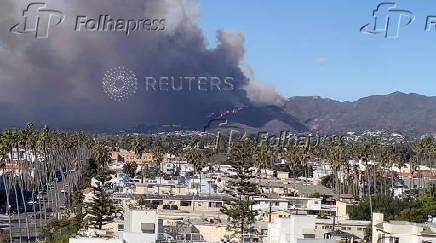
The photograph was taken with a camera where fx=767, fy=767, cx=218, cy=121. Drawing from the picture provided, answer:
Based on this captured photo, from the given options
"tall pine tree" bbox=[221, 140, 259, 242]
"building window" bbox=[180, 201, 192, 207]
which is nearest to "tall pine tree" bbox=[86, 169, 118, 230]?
"tall pine tree" bbox=[221, 140, 259, 242]

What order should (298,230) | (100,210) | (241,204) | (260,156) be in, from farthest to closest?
(260,156)
(241,204)
(100,210)
(298,230)

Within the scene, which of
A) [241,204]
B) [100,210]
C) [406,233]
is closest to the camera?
[406,233]

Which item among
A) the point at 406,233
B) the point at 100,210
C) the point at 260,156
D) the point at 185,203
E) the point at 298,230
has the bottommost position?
the point at 100,210

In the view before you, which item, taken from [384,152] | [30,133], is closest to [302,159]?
[384,152]

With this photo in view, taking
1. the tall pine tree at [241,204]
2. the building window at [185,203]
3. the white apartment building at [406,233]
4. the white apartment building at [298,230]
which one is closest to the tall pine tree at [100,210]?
the tall pine tree at [241,204]

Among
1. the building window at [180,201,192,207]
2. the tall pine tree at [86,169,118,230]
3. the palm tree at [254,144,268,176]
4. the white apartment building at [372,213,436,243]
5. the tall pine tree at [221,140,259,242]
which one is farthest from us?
the palm tree at [254,144,268,176]

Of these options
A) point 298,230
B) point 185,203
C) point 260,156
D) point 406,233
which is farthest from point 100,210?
point 260,156

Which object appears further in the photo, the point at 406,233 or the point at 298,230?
the point at 406,233

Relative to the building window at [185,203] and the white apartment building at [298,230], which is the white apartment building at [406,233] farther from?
the building window at [185,203]

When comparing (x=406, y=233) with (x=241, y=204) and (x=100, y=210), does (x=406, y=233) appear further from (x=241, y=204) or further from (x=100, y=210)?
(x=100, y=210)

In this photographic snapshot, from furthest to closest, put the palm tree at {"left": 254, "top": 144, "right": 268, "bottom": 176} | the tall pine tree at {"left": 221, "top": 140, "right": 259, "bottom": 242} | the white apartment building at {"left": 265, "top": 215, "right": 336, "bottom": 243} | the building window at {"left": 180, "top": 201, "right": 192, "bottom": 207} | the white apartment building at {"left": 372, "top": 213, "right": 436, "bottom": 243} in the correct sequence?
the palm tree at {"left": 254, "top": 144, "right": 268, "bottom": 176}
the building window at {"left": 180, "top": 201, "right": 192, "bottom": 207}
the tall pine tree at {"left": 221, "top": 140, "right": 259, "bottom": 242}
the white apartment building at {"left": 372, "top": 213, "right": 436, "bottom": 243}
the white apartment building at {"left": 265, "top": 215, "right": 336, "bottom": 243}

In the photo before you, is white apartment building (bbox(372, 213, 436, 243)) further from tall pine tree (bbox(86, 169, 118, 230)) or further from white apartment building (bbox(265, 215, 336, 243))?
tall pine tree (bbox(86, 169, 118, 230))

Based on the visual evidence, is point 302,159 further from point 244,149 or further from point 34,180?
point 244,149

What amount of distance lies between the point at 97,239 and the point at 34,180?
81.4 metres
